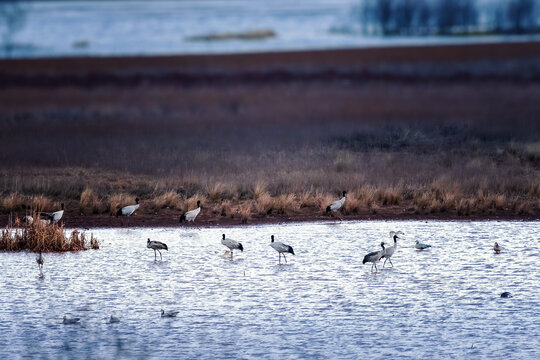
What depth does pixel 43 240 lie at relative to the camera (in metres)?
17.1

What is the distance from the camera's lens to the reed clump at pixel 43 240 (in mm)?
17125

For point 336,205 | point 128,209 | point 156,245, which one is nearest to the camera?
point 156,245

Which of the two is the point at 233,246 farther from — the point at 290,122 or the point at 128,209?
the point at 290,122

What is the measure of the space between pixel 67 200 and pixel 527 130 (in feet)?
59.9

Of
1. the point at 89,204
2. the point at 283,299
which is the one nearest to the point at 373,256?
the point at 283,299

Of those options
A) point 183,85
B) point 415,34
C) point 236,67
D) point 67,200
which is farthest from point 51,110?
point 415,34

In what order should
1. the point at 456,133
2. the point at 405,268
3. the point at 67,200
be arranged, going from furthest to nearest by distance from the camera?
the point at 456,133 → the point at 67,200 → the point at 405,268

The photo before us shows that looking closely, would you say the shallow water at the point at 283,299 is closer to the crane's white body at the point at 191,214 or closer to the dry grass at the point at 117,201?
the crane's white body at the point at 191,214

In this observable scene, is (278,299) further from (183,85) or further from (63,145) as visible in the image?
(183,85)

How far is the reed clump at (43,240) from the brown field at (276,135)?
2.61m

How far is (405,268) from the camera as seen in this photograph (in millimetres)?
15734

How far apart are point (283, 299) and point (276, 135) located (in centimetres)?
2255

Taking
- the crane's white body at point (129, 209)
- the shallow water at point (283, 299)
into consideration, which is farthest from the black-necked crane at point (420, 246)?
the crane's white body at point (129, 209)

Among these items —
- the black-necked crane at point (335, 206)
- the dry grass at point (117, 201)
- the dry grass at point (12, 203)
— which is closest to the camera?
the black-necked crane at point (335, 206)
